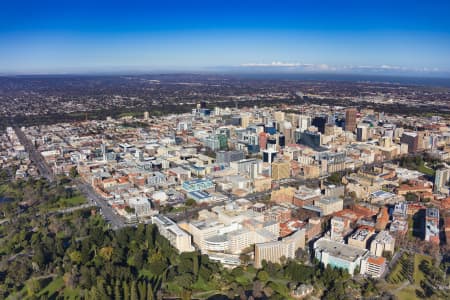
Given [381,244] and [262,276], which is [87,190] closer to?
[262,276]

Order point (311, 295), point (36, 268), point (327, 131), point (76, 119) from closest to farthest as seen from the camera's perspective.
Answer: point (311, 295)
point (36, 268)
point (327, 131)
point (76, 119)

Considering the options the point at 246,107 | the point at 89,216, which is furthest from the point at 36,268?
the point at 246,107

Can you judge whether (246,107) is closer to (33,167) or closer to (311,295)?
(33,167)

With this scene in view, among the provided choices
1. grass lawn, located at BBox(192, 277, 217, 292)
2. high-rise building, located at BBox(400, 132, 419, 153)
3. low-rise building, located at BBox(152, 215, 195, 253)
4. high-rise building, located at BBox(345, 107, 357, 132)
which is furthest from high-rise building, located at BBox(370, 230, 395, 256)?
high-rise building, located at BBox(345, 107, 357, 132)

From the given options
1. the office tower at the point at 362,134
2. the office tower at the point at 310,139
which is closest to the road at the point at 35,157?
the office tower at the point at 310,139

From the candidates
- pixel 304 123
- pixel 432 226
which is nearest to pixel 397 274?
pixel 432 226

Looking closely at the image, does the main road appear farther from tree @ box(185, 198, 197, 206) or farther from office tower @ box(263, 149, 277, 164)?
office tower @ box(263, 149, 277, 164)

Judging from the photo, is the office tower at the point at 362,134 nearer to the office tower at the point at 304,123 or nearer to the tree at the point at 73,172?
the office tower at the point at 304,123
